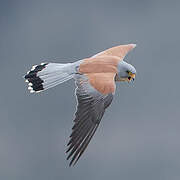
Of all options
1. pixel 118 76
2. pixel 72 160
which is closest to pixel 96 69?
pixel 118 76

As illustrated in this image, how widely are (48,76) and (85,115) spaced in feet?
2.79

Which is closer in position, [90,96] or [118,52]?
[90,96]

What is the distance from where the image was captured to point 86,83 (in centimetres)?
617

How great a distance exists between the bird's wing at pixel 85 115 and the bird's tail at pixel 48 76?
196 mm

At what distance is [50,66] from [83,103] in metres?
0.93

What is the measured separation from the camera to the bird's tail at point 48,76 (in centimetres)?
633

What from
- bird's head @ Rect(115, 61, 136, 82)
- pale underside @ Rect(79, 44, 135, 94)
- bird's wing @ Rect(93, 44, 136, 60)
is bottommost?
pale underside @ Rect(79, 44, 135, 94)

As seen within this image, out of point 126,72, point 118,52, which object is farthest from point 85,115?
point 118,52

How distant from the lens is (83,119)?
227 inches

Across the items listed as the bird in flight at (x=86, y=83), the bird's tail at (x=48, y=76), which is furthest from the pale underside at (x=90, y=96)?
the bird's tail at (x=48, y=76)

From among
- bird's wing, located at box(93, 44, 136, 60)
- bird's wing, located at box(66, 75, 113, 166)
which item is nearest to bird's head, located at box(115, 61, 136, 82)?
bird's wing, located at box(66, 75, 113, 166)

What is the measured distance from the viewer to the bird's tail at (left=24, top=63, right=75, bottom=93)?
20.8 feet

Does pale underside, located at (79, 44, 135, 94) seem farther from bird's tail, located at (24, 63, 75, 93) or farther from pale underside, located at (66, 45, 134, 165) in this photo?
bird's tail, located at (24, 63, 75, 93)

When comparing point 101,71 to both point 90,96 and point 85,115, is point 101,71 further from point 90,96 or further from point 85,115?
point 85,115
